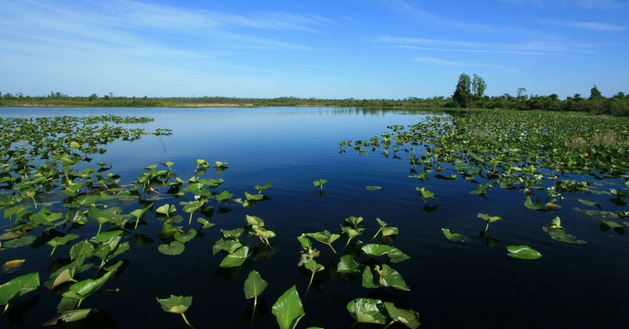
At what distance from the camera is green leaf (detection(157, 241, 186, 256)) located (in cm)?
396

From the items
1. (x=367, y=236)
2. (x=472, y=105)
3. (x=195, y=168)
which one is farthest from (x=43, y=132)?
(x=472, y=105)

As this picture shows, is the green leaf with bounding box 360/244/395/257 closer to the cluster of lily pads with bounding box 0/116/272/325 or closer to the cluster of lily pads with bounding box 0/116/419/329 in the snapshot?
the cluster of lily pads with bounding box 0/116/419/329

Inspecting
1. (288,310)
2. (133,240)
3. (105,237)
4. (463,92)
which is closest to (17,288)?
(105,237)

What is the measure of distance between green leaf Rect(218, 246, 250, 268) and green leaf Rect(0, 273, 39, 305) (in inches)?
67.8

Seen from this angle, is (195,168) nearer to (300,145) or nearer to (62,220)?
(62,220)

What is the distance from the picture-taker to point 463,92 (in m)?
66.5

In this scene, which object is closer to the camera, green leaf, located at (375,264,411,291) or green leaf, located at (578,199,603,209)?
green leaf, located at (375,264,411,291)

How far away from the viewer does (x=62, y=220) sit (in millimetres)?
4863

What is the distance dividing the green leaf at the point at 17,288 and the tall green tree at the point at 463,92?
7392 cm

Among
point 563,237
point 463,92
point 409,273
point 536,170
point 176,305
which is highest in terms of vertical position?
point 463,92

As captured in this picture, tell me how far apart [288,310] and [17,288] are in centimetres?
258

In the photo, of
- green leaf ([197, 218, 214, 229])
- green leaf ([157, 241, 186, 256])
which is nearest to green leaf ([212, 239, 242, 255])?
green leaf ([157, 241, 186, 256])

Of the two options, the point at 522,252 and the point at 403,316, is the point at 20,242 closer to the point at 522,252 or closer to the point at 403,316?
the point at 403,316

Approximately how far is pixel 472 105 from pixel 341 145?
63.4 meters
